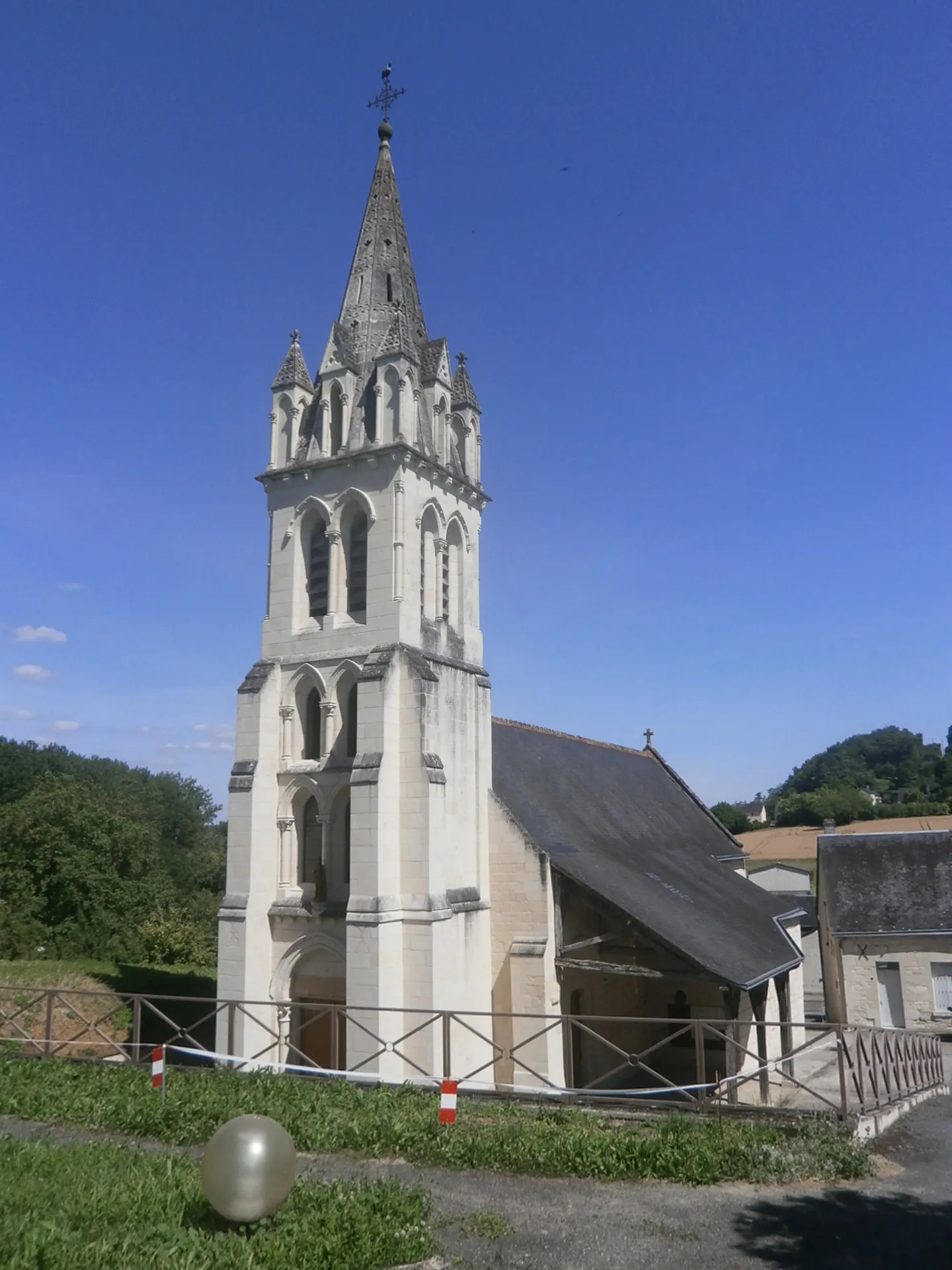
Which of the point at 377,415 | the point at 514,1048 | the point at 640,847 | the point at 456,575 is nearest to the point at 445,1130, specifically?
the point at 514,1048

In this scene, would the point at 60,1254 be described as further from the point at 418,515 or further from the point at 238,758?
the point at 418,515

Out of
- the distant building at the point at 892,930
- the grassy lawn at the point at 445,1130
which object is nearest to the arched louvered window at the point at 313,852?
the grassy lawn at the point at 445,1130

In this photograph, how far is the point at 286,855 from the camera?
16297 mm

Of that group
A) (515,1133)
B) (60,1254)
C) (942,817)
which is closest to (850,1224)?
(515,1133)

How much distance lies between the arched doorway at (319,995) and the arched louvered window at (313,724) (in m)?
3.37

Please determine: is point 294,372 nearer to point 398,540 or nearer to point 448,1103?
point 398,540

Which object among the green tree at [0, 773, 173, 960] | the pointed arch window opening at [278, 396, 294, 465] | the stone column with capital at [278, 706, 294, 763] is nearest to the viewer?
the stone column with capital at [278, 706, 294, 763]

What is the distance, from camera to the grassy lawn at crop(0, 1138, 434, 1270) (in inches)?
217

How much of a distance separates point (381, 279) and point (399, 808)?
11.0 meters

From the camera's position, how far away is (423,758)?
15383 millimetres

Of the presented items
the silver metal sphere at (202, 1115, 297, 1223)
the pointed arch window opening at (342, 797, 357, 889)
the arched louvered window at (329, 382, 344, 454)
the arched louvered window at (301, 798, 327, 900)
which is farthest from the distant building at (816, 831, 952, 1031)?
the silver metal sphere at (202, 1115, 297, 1223)

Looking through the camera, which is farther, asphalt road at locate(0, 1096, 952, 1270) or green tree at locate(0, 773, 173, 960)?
green tree at locate(0, 773, 173, 960)

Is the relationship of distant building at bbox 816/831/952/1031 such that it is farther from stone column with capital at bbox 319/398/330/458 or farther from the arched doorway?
stone column with capital at bbox 319/398/330/458

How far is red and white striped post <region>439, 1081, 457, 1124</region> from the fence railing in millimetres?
1036
